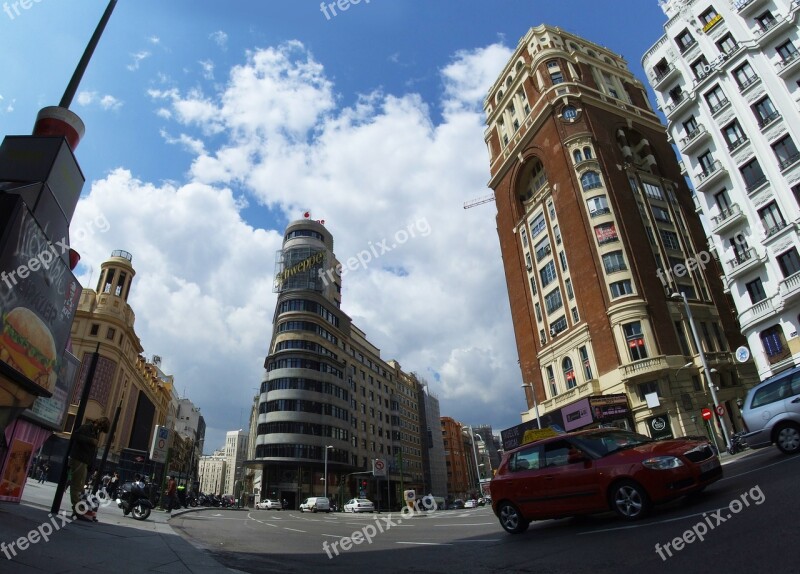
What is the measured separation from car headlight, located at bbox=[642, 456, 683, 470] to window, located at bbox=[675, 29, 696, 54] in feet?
125

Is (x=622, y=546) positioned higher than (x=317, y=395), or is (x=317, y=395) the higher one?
(x=317, y=395)

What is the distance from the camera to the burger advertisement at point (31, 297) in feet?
15.5

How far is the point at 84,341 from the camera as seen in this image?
51125 millimetres

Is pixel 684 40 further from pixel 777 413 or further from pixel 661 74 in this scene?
pixel 777 413

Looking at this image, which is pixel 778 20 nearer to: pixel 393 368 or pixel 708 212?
pixel 708 212

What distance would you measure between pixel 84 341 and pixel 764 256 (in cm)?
6300

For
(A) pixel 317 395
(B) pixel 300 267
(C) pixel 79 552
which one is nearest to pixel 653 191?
(A) pixel 317 395

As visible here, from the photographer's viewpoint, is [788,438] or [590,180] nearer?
[788,438]

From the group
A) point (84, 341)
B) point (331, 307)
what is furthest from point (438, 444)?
point (84, 341)

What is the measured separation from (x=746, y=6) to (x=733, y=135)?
27.8 feet

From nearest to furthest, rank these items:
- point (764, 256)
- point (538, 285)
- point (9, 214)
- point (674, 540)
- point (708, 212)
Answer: point (9, 214) → point (674, 540) → point (764, 256) → point (708, 212) → point (538, 285)

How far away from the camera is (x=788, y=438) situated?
1048 cm

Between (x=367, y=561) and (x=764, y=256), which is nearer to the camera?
(x=367, y=561)

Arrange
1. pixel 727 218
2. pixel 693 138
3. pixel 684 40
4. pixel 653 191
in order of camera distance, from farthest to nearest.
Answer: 1. pixel 653 191
2. pixel 684 40
3. pixel 693 138
4. pixel 727 218
